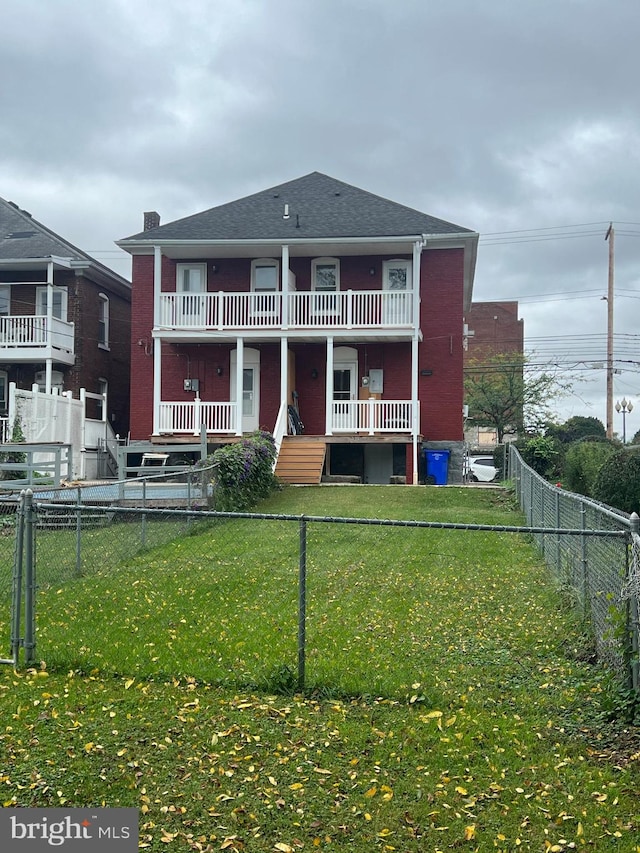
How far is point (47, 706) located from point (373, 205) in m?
22.7

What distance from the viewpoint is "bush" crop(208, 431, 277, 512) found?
15203mm

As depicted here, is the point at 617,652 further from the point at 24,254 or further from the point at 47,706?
the point at 24,254

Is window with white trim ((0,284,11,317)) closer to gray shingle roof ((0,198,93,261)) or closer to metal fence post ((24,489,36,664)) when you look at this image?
gray shingle roof ((0,198,93,261))

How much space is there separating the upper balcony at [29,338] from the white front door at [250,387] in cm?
620

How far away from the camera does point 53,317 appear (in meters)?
25.9

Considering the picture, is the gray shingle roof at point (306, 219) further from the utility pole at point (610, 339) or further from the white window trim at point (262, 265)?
the utility pole at point (610, 339)

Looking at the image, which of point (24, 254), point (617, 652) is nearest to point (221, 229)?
point (24, 254)

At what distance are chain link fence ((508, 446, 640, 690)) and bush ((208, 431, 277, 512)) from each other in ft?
24.5

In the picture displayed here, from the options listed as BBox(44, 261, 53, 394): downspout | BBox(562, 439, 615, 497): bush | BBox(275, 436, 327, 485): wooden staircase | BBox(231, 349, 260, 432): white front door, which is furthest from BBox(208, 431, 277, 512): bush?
BBox(44, 261, 53, 394): downspout

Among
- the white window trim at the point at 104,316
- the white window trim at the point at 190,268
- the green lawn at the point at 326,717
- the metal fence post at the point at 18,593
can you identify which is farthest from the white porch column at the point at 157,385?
the metal fence post at the point at 18,593

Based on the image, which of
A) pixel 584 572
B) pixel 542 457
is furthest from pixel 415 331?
pixel 584 572

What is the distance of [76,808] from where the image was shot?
3.71 metres

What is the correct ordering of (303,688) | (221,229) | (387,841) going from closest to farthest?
(387,841), (303,688), (221,229)

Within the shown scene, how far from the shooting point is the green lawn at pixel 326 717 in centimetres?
368
